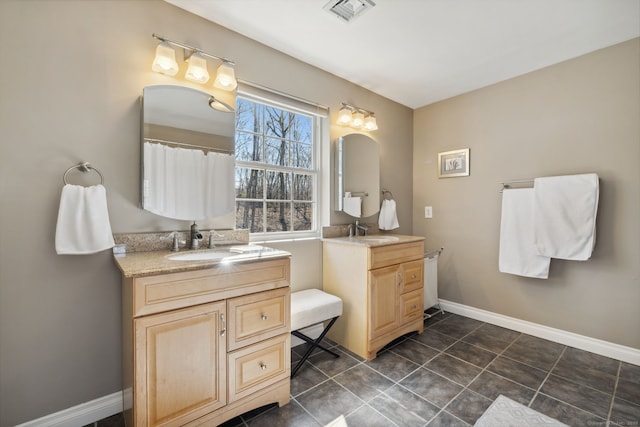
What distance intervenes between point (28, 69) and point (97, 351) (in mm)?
1513

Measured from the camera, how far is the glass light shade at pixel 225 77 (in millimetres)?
1854

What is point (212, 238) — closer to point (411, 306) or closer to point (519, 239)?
point (411, 306)

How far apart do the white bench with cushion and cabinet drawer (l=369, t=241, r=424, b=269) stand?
43cm

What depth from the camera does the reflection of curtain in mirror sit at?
65.7 inches

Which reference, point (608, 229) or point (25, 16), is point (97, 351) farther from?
point (608, 229)

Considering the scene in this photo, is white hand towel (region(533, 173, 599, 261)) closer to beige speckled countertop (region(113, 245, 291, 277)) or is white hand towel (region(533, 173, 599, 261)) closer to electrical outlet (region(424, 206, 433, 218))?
electrical outlet (region(424, 206, 433, 218))

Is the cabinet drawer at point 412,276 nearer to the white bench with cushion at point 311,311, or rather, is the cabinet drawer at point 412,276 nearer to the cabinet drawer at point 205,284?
the white bench with cushion at point 311,311

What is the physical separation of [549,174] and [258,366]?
9.41 feet

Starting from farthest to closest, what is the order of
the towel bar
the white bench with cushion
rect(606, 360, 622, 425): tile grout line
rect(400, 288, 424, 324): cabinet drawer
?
the towel bar < rect(400, 288, 424, 324): cabinet drawer < the white bench with cushion < rect(606, 360, 622, 425): tile grout line

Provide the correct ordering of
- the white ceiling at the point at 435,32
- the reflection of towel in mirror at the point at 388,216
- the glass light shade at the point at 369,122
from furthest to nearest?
1. the reflection of towel in mirror at the point at 388,216
2. the glass light shade at the point at 369,122
3. the white ceiling at the point at 435,32

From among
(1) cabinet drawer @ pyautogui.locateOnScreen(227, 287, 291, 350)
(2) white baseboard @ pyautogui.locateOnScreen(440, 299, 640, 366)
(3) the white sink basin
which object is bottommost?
(2) white baseboard @ pyautogui.locateOnScreen(440, 299, 640, 366)

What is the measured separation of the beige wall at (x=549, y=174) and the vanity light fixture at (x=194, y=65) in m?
2.46

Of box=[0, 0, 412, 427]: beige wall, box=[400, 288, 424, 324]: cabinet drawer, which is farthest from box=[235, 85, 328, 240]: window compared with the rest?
box=[400, 288, 424, 324]: cabinet drawer

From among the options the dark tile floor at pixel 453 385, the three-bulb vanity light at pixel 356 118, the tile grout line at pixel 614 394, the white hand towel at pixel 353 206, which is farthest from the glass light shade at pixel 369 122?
the tile grout line at pixel 614 394
